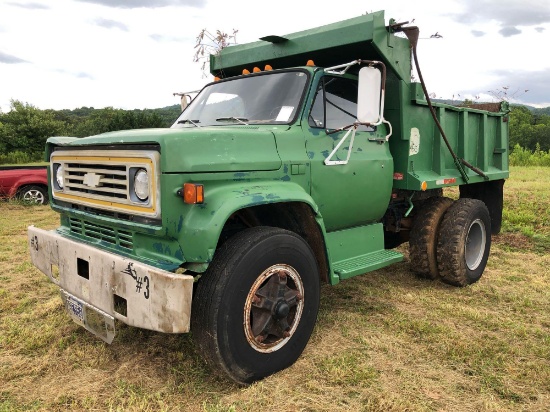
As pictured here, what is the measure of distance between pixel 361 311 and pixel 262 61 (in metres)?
2.86

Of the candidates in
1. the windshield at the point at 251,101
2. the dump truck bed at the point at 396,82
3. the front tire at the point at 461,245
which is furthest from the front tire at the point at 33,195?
the front tire at the point at 461,245

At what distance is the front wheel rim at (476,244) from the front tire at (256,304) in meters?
2.95

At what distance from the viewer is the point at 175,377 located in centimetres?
314

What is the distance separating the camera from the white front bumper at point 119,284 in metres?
2.62

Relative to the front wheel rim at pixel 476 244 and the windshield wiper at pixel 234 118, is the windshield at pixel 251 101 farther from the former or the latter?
the front wheel rim at pixel 476 244

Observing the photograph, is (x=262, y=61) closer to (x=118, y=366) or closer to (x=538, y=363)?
(x=118, y=366)

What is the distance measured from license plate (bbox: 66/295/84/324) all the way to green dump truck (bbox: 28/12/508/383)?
0.06 ft

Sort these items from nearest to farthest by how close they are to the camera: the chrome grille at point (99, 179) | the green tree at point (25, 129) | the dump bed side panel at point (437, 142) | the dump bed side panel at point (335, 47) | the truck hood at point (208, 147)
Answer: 1. the truck hood at point (208, 147)
2. the chrome grille at point (99, 179)
3. the dump bed side panel at point (335, 47)
4. the dump bed side panel at point (437, 142)
5. the green tree at point (25, 129)

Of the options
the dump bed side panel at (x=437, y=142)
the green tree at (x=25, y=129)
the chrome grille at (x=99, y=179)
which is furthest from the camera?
the green tree at (x=25, y=129)

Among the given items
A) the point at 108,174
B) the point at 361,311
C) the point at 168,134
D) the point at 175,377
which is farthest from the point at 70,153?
the point at 361,311

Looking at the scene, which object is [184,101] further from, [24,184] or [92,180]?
[24,184]

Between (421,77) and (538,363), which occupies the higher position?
(421,77)

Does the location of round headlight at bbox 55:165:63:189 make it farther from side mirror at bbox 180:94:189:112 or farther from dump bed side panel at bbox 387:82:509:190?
dump bed side panel at bbox 387:82:509:190

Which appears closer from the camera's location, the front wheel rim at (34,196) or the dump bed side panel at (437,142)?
the dump bed side panel at (437,142)
